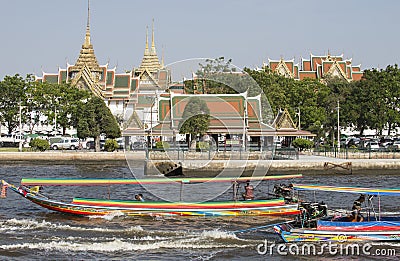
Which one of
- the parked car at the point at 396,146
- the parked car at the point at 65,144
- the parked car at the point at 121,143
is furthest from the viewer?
the parked car at the point at 65,144

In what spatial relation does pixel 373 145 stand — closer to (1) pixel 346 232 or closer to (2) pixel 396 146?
(2) pixel 396 146

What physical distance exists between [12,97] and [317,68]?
43.8 meters

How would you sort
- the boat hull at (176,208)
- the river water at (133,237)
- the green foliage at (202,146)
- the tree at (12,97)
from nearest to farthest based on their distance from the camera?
the river water at (133,237)
the boat hull at (176,208)
the green foliage at (202,146)
the tree at (12,97)

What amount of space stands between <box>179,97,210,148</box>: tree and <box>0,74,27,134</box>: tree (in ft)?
65.9

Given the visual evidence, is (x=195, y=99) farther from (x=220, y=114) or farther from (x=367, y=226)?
(x=367, y=226)

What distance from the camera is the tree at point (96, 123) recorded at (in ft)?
163

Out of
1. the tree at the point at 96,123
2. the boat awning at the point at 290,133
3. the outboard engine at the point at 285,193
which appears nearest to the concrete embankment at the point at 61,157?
the tree at the point at 96,123

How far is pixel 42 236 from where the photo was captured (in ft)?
62.8

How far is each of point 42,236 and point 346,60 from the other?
3137 inches

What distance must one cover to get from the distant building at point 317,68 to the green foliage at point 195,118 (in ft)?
126

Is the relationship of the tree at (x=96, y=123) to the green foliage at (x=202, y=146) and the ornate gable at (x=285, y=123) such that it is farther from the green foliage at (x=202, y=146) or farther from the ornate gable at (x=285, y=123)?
the ornate gable at (x=285, y=123)

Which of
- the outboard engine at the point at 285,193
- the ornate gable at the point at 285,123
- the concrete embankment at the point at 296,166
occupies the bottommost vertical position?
the outboard engine at the point at 285,193

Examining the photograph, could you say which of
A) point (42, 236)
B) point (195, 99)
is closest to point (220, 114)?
point (195, 99)

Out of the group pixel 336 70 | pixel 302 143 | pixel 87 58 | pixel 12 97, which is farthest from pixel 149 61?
pixel 302 143
